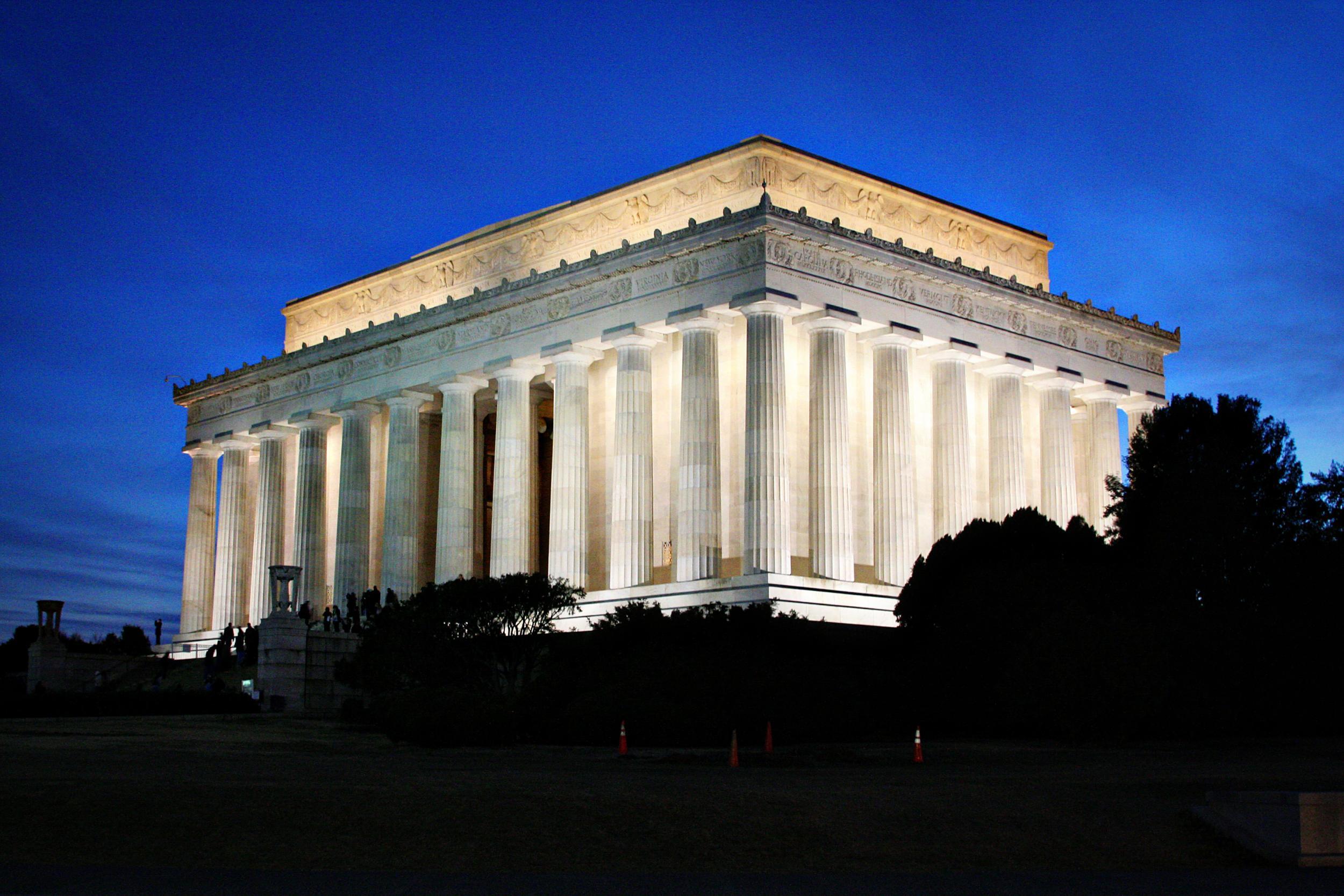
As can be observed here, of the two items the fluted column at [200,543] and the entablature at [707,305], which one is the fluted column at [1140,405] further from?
the fluted column at [200,543]

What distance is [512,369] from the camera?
65.5m

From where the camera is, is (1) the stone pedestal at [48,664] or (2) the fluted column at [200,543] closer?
(1) the stone pedestal at [48,664]

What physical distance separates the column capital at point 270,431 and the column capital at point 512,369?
17.2m

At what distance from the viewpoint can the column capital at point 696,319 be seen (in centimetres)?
5725

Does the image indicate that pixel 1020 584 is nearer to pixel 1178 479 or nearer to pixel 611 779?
pixel 1178 479

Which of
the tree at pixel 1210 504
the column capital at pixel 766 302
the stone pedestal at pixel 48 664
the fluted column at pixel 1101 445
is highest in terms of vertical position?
the column capital at pixel 766 302

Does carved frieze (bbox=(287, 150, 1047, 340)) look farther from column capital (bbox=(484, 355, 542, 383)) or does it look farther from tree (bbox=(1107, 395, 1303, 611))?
tree (bbox=(1107, 395, 1303, 611))

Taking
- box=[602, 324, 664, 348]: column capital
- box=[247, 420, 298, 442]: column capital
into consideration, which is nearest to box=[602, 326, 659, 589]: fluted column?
box=[602, 324, 664, 348]: column capital

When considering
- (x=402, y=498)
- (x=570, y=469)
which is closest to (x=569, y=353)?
(x=570, y=469)

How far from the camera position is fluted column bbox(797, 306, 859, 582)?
55.3 m

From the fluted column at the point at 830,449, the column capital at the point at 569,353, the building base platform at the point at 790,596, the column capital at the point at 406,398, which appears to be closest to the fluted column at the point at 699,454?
the building base platform at the point at 790,596

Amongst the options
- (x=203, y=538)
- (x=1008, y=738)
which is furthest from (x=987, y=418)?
(x=203, y=538)

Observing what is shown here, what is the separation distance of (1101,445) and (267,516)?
41.9 metres

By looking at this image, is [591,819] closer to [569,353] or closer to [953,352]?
[569,353]
